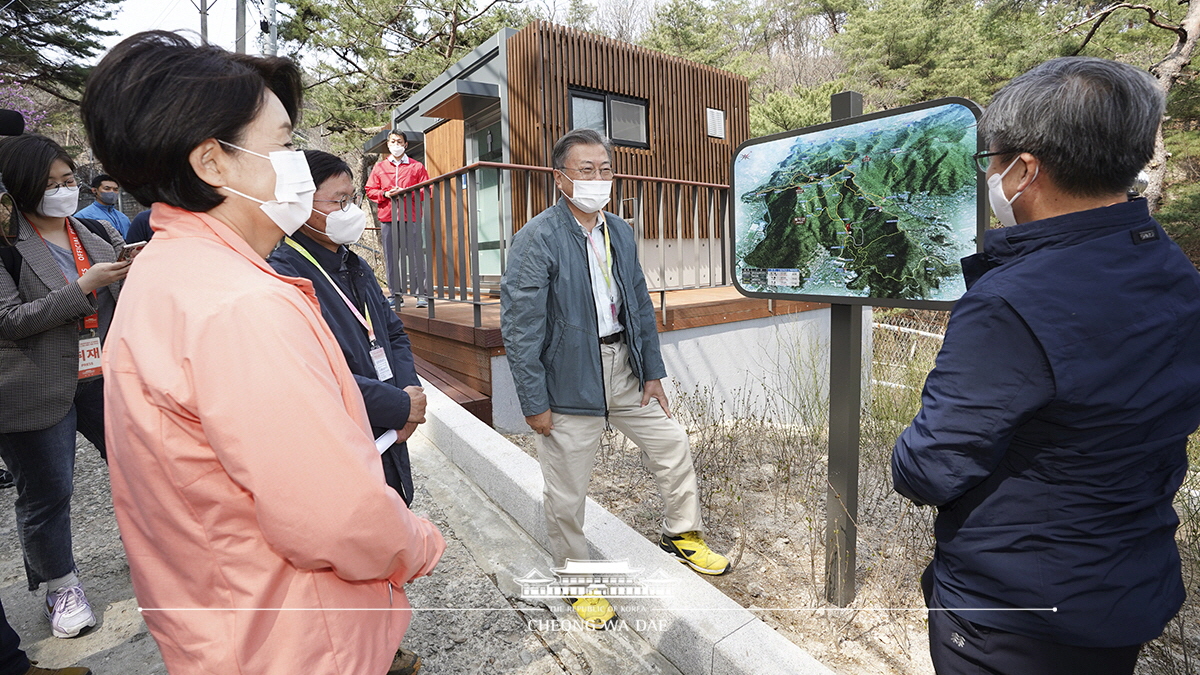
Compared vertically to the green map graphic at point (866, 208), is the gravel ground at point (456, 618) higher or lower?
lower

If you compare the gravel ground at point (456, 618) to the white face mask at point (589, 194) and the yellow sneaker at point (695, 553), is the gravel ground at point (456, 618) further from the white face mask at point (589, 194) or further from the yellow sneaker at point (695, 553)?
the white face mask at point (589, 194)

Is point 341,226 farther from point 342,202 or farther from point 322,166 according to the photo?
point 322,166

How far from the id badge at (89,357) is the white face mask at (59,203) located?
0.51 m

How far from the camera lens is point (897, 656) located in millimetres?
2336

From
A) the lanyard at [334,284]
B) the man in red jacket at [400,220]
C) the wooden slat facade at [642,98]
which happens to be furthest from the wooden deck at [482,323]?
the lanyard at [334,284]

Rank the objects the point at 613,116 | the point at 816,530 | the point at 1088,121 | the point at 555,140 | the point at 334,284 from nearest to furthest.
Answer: the point at 1088,121, the point at 334,284, the point at 816,530, the point at 555,140, the point at 613,116

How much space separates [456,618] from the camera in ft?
8.86

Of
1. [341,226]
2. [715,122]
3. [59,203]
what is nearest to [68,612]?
[59,203]

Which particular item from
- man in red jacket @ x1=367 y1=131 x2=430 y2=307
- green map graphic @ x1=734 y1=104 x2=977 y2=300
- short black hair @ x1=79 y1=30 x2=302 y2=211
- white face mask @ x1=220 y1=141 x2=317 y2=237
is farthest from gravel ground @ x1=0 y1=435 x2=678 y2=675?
man in red jacket @ x1=367 y1=131 x2=430 y2=307

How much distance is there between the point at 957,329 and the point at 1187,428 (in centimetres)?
51

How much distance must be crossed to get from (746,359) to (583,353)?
4.30 metres

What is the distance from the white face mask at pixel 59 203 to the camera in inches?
102

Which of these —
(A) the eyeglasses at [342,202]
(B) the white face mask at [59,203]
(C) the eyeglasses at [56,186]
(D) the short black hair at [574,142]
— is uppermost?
(D) the short black hair at [574,142]

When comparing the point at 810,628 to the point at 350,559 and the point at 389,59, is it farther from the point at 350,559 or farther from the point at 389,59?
the point at 389,59
